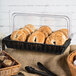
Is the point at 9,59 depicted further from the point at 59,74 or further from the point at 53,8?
the point at 53,8

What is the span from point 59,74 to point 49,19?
1.41 ft

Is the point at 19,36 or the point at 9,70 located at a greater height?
the point at 19,36

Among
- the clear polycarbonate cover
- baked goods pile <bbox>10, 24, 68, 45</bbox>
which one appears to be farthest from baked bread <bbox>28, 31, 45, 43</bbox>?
the clear polycarbonate cover

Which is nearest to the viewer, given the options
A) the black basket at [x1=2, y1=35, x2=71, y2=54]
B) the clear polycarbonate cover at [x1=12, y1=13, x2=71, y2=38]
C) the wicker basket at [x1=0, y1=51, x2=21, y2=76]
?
the wicker basket at [x1=0, y1=51, x2=21, y2=76]

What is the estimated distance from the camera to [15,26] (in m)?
1.46

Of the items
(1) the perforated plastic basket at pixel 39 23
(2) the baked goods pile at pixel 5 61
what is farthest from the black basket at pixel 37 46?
(2) the baked goods pile at pixel 5 61

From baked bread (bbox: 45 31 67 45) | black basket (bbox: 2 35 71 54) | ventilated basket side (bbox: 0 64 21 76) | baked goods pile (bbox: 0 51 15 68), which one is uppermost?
baked bread (bbox: 45 31 67 45)

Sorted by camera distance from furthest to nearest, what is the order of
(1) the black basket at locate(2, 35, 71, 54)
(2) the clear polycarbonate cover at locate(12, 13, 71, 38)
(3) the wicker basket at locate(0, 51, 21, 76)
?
(2) the clear polycarbonate cover at locate(12, 13, 71, 38), (1) the black basket at locate(2, 35, 71, 54), (3) the wicker basket at locate(0, 51, 21, 76)

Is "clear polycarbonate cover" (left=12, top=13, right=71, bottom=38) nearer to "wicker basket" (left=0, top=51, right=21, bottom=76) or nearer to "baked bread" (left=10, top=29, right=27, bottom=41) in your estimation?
"baked bread" (left=10, top=29, right=27, bottom=41)

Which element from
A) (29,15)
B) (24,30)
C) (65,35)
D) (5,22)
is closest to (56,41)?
(65,35)

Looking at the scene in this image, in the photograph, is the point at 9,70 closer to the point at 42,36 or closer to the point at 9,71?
the point at 9,71

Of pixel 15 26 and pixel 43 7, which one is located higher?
pixel 43 7

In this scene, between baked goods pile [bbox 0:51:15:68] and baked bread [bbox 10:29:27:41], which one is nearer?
baked goods pile [bbox 0:51:15:68]

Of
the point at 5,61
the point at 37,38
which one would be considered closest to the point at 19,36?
the point at 37,38
